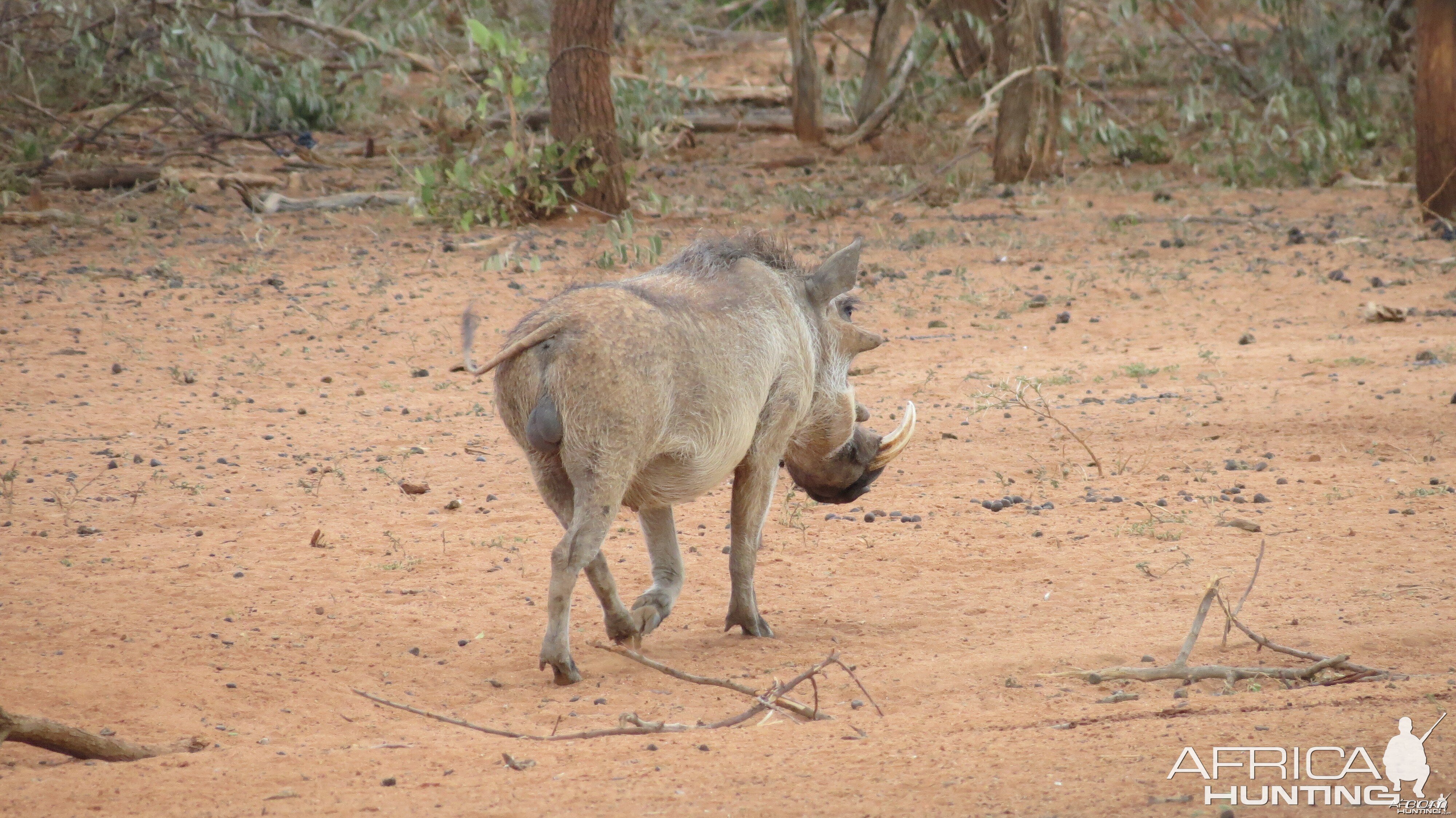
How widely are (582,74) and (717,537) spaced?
6.48 meters

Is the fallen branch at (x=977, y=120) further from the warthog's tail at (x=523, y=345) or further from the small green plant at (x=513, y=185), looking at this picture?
the warthog's tail at (x=523, y=345)

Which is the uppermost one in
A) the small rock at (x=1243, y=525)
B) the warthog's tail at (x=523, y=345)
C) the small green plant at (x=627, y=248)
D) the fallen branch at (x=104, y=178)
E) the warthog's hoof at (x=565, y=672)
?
the warthog's tail at (x=523, y=345)

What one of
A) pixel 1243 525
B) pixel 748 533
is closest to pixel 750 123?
pixel 1243 525

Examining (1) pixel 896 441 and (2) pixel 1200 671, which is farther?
(1) pixel 896 441

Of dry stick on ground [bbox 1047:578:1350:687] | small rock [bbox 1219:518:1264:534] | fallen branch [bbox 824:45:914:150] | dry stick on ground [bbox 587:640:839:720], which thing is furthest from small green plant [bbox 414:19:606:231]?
dry stick on ground [bbox 1047:578:1350:687]

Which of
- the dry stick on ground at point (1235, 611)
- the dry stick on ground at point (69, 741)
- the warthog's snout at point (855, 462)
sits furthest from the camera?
the warthog's snout at point (855, 462)

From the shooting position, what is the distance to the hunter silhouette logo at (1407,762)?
269cm

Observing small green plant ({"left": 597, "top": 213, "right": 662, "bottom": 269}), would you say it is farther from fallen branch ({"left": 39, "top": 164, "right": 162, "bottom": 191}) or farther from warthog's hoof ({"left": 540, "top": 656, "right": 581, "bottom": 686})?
warthog's hoof ({"left": 540, "top": 656, "right": 581, "bottom": 686})

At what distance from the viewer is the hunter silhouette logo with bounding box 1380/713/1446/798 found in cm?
269

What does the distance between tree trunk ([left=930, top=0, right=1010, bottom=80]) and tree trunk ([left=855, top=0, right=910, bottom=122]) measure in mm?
540

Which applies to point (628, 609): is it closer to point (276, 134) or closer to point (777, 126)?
point (276, 134)

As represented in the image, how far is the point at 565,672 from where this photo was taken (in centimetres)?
399

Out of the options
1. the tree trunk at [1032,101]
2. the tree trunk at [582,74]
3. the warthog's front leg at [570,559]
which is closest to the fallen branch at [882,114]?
the tree trunk at [1032,101]

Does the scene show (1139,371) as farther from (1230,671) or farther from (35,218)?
(35,218)
